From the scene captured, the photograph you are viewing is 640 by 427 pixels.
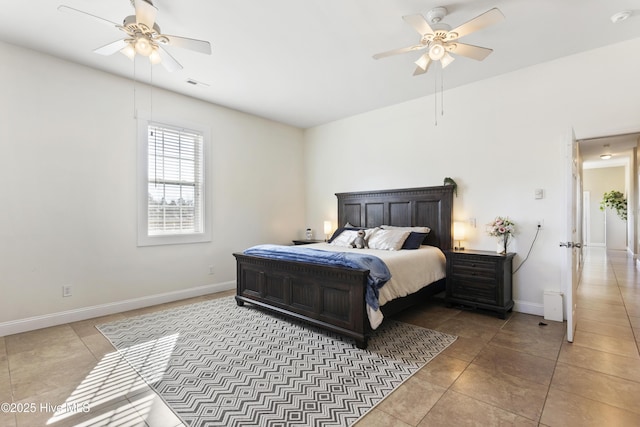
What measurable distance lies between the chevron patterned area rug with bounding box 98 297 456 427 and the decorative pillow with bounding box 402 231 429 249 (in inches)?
42.3

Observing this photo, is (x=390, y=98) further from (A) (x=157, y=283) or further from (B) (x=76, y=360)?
(B) (x=76, y=360)

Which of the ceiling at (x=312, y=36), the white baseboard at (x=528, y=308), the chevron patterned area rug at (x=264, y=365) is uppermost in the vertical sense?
the ceiling at (x=312, y=36)

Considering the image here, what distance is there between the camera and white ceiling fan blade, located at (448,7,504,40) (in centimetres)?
217

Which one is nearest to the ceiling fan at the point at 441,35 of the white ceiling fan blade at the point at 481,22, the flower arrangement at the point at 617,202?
the white ceiling fan blade at the point at 481,22

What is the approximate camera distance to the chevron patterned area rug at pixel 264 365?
1.91 meters

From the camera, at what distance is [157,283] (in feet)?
13.9

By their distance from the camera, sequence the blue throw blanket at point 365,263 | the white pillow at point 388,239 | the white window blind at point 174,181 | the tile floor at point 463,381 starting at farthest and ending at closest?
the white window blind at point 174,181 < the white pillow at point 388,239 < the blue throw blanket at point 365,263 < the tile floor at point 463,381

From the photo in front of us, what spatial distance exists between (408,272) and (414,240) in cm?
90

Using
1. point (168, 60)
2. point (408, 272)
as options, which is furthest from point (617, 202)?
point (168, 60)

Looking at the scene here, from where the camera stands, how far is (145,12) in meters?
2.21

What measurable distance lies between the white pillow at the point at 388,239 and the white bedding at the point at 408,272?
143 millimetres

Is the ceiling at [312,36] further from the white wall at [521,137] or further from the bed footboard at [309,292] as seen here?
the bed footboard at [309,292]

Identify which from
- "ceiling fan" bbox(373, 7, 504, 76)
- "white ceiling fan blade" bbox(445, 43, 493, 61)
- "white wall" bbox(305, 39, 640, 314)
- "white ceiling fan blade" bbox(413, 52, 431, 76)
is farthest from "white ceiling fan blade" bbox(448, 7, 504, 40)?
"white wall" bbox(305, 39, 640, 314)

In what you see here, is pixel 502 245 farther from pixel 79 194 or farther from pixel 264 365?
pixel 79 194
